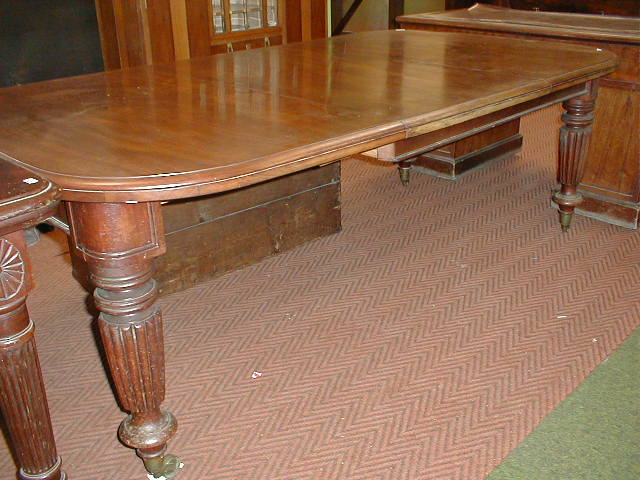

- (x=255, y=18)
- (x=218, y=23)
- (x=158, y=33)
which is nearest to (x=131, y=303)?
(x=158, y=33)

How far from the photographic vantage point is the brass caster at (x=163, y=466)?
1619mm

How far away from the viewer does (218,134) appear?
61.9 inches

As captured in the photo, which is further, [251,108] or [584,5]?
[584,5]

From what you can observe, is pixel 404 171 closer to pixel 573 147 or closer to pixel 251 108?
pixel 573 147

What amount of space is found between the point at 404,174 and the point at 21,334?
2401 millimetres

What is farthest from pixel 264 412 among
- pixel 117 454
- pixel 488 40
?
pixel 488 40

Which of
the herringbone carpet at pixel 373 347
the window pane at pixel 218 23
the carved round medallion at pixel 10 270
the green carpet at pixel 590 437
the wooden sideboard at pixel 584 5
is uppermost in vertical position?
the window pane at pixel 218 23

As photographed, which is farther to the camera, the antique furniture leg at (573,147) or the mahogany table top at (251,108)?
the antique furniture leg at (573,147)

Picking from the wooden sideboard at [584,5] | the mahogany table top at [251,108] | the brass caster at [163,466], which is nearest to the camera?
the mahogany table top at [251,108]

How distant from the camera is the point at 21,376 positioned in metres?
1.36

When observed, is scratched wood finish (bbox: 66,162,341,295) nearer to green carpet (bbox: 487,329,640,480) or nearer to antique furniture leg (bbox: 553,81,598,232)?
antique furniture leg (bbox: 553,81,598,232)

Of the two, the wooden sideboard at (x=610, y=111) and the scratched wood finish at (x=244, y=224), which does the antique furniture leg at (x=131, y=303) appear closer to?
the scratched wood finish at (x=244, y=224)

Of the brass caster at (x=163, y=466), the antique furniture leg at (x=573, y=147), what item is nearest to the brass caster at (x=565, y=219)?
the antique furniture leg at (x=573, y=147)

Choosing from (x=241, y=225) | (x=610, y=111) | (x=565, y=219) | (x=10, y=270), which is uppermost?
(x=10, y=270)
